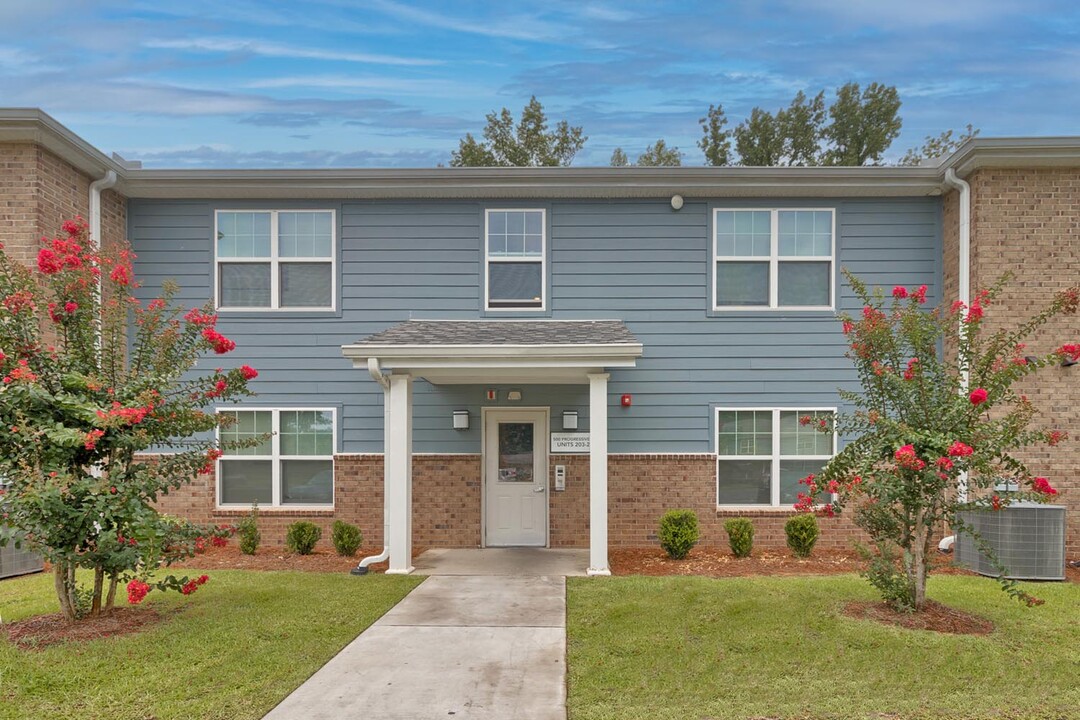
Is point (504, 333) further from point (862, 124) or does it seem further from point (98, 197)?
point (862, 124)

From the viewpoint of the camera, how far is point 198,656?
5.17 metres

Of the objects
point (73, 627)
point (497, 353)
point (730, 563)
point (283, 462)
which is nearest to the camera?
point (73, 627)

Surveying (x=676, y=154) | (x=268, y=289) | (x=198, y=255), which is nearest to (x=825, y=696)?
(x=268, y=289)

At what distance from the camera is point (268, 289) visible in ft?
32.9

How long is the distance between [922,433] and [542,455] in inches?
212

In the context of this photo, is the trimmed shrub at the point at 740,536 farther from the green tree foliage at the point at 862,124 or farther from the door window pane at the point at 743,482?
the green tree foliage at the point at 862,124

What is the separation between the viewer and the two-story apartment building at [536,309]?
973 cm

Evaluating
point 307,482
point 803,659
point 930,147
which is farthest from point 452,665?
point 930,147

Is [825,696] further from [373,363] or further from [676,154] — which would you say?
[676,154]

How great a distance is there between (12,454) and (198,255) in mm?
5200

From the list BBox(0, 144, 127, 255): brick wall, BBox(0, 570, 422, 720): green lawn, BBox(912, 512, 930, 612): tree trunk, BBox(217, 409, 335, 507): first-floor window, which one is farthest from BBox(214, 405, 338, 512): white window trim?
BBox(912, 512, 930, 612): tree trunk

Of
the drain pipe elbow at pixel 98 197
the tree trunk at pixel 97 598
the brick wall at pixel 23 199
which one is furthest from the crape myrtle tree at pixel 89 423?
the drain pipe elbow at pixel 98 197

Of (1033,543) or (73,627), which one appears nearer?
(73,627)

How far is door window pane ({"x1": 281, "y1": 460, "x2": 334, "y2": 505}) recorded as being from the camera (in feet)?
32.5
